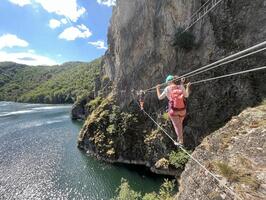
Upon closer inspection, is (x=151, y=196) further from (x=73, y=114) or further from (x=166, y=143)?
(x=73, y=114)

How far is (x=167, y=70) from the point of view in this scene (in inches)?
1617

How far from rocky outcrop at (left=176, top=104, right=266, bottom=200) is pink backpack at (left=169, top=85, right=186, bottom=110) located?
4.03 metres

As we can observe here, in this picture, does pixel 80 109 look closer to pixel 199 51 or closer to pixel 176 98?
pixel 199 51

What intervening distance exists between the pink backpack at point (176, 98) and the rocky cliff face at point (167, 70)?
72.7 feet

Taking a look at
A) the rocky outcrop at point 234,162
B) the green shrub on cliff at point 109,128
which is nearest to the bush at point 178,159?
the green shrub on cliff at point 109,128

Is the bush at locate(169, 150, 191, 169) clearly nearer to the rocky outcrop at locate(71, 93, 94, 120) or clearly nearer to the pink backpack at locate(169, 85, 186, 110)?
the pink backpack at locate(169, 85, 186, 110)

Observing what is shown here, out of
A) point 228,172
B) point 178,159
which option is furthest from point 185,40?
point 228,172

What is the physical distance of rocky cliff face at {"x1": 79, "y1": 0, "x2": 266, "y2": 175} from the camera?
1220 inches

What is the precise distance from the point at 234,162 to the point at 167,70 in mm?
30027

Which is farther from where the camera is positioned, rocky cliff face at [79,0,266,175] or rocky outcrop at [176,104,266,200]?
rocky cliff face at [79,0,266,175]

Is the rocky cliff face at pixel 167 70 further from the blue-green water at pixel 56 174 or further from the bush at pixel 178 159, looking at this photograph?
the blue-green water at pixel 56 174

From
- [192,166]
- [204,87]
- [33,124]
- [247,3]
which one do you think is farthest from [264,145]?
[33,124]

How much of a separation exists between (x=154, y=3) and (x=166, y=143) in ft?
Answer: 74.8

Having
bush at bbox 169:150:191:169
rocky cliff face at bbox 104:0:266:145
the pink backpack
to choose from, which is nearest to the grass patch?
the pink backpack
